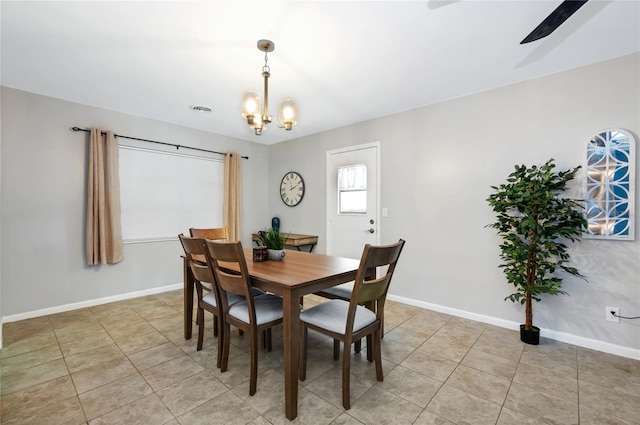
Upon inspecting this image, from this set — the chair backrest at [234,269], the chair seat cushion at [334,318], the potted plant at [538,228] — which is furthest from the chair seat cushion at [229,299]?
the potted plant at [538,228]

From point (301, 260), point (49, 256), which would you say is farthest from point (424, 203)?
point (49, 256)

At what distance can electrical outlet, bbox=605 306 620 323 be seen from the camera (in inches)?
89.5

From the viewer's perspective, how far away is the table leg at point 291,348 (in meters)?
1.55

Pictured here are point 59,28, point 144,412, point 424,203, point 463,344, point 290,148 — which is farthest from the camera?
point 290,148

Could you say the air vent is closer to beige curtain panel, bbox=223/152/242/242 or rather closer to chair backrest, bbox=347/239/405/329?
beige curtain panel, bbox=223/152/242/242

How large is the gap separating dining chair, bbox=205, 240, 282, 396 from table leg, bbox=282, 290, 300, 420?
0.92ft

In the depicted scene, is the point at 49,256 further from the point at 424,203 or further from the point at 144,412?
the point at 424,203

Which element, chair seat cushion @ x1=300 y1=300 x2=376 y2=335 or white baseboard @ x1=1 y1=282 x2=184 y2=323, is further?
white baseboard @ x1=1 y1=282 x2=184 y2=323

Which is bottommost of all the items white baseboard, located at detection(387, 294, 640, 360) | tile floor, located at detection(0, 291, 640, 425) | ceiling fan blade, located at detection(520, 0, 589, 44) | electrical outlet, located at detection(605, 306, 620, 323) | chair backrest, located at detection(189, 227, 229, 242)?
tile floor, located at detection(0, 291, 640, 425)

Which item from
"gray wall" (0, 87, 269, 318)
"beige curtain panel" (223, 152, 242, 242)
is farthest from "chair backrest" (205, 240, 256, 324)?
"beige curtain panel" (223, 152, 242, 242)

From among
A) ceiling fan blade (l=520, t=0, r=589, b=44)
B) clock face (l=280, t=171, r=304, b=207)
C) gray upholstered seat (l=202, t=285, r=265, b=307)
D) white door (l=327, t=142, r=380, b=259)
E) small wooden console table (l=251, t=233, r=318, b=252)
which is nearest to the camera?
ceiling fan blade (l=520, t=0, r=589, b=44)

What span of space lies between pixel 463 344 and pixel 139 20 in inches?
139

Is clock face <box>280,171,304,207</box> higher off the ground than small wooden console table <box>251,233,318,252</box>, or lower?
higher

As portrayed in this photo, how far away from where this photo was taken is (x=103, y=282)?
345 centimetres
